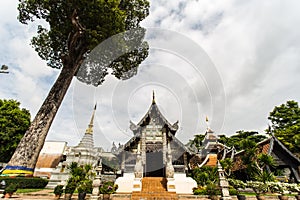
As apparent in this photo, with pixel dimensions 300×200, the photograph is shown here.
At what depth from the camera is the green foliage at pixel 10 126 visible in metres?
19.9

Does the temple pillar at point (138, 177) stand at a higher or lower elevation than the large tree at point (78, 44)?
lower

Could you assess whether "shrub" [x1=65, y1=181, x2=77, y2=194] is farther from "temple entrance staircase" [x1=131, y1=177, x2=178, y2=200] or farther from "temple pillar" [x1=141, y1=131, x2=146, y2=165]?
"temple pillar" [x1=141, y1=131, x2=146, y2=165]

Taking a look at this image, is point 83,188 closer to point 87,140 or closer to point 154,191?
point 154,191

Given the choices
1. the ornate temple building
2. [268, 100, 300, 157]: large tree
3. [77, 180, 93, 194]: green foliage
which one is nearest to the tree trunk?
[77, 180, 93, 194]: green foliage

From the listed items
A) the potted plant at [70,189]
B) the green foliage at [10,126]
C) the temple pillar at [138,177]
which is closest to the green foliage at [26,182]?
the potted plant at [70,189]

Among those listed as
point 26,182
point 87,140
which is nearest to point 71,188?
point 26,182

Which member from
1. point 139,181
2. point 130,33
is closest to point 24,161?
point 139,181

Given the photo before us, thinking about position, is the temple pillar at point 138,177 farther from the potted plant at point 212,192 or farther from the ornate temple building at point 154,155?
the potted plant at point 212,192

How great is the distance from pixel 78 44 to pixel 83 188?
10.7 m

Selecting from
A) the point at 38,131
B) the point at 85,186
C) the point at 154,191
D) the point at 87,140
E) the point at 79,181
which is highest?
the point at 87,140

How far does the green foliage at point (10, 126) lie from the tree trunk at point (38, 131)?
12.5 metres

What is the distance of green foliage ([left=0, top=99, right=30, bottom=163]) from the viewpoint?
19.9 m

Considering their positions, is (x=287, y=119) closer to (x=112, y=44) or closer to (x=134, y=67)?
(x=134, y=67)

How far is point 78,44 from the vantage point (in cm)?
1384
